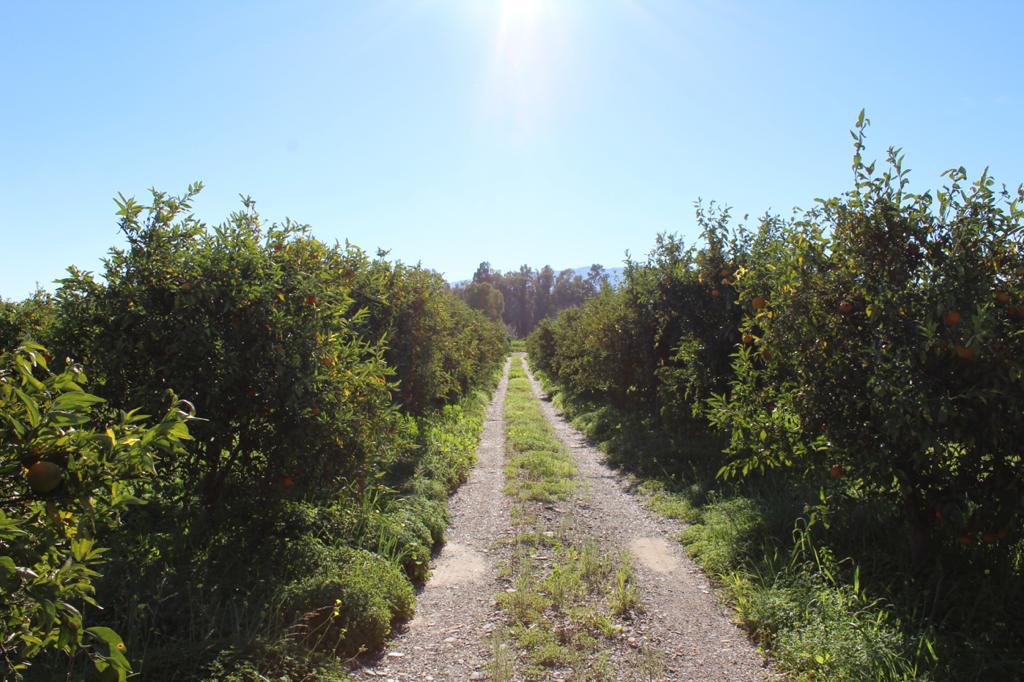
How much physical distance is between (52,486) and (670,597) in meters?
4.56

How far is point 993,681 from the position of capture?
326 centimetres

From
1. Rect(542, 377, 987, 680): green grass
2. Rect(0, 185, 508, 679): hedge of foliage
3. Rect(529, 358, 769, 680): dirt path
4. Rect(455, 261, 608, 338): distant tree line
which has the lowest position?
Rect(529, 358, 769, 680): dirt path

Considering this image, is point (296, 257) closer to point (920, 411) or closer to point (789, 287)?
point (789, 287)

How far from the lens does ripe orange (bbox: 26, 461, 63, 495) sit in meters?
1.51

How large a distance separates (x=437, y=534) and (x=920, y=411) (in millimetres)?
→ 4508

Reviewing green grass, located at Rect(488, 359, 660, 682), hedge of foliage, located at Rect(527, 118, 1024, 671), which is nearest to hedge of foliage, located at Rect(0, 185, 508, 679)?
green grass, located at Rect(488, 359, 660, 682)

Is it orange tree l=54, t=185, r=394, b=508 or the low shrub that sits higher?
orange tree l=54, t=185, r=394, b=508

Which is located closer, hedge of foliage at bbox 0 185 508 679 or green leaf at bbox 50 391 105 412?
green leaf at bbox 50 391 105 412

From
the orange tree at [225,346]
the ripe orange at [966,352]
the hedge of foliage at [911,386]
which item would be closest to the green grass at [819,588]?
the hedge of foliage at [911,386]

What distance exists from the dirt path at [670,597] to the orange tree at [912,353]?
147 centimetres

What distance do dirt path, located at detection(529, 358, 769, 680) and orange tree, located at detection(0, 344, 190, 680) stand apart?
3.44 metres

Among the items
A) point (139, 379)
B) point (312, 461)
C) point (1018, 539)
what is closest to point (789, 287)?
point (1018, 539)

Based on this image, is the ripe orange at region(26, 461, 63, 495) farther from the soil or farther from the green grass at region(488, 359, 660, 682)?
the green grass at region(488, 359, 660, 682)

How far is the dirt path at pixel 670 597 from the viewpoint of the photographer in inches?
154
